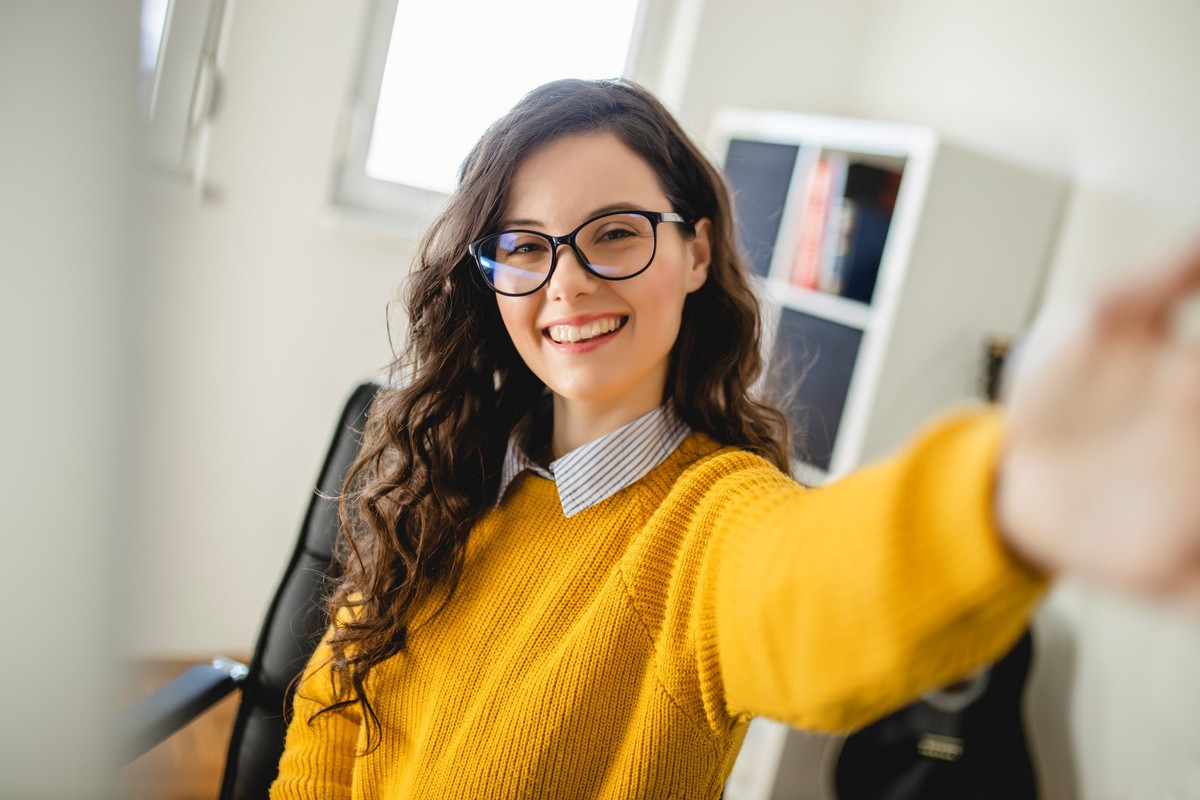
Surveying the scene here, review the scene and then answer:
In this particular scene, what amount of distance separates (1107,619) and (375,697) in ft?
4.59

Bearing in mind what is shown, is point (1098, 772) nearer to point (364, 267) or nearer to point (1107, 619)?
point (1107, 619)

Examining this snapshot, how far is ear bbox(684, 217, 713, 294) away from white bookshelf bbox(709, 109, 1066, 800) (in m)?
0.93

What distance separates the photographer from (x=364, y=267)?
233 centimetres

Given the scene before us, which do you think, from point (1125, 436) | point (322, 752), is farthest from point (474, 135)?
point (1125, 436)

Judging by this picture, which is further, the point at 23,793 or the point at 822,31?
the point at 822,31

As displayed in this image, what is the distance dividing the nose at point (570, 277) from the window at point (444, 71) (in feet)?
4.86

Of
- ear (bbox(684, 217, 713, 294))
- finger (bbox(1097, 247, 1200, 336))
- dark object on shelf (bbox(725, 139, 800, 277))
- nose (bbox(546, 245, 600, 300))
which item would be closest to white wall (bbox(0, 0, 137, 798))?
finger (bbox(1097, 247, 1200, 336))

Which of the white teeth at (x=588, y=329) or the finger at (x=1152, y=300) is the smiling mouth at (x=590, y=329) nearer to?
the white teeth at (x=588, y=329)

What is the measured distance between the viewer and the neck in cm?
101

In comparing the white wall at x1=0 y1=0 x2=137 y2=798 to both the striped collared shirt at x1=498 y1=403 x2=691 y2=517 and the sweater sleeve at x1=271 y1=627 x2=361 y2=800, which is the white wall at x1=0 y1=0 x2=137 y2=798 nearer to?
the striped collared shirt at x1=498 y1=403 x2=691 y2=517

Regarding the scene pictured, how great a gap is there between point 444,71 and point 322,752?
1924 millimetres

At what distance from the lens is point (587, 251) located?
92 centimetres

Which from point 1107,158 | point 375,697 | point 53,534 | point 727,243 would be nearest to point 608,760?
point 375,697

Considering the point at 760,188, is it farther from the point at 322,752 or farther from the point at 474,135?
the point at 322,752
